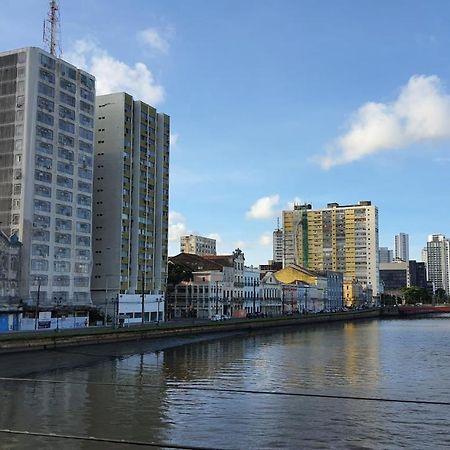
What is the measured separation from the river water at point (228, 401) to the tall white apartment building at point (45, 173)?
132ft

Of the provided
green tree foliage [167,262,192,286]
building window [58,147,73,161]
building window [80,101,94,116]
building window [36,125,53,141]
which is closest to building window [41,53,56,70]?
building window [80,101,94,116]

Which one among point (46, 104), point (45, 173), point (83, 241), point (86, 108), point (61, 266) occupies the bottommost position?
point (61, 266)

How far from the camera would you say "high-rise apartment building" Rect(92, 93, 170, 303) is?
136m

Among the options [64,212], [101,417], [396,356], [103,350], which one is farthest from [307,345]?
[101,417]

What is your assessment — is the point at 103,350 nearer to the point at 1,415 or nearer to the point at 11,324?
the point at 11,324

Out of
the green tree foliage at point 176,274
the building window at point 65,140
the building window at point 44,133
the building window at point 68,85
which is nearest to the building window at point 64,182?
the building window at point 65,140

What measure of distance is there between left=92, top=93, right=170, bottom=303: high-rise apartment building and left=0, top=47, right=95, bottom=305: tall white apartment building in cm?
1057

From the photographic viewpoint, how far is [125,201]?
138 metres

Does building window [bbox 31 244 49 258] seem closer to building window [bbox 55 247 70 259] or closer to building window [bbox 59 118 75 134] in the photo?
building window [bbox 55 247 70 259]

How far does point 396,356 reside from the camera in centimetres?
7781

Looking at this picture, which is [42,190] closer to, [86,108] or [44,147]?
[44,147]

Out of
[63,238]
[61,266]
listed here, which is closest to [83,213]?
[63,238]

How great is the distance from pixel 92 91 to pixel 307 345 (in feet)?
236

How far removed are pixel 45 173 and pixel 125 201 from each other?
25.0 metres
